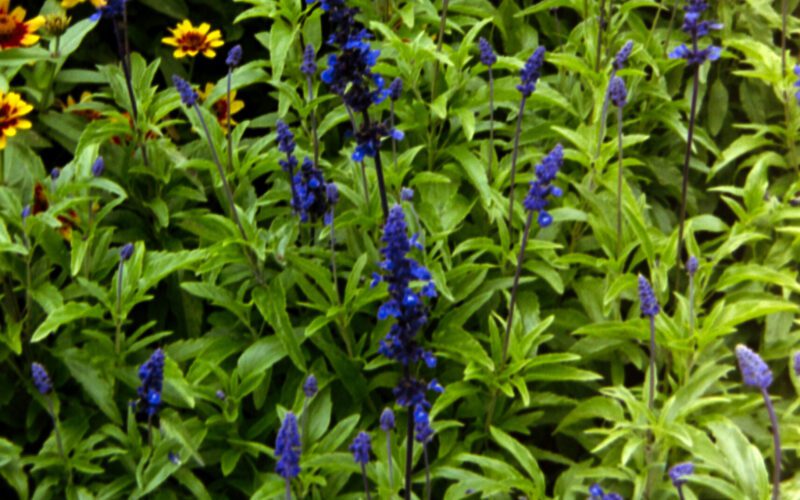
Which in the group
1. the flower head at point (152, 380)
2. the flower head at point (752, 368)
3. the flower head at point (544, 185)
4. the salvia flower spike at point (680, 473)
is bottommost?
the salvia flower spike at point (680, 473)

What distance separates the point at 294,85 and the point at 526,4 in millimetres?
1074

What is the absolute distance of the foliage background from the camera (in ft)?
9.00

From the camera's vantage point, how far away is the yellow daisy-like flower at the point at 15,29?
3.25m

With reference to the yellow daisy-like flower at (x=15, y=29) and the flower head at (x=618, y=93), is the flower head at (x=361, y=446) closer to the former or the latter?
the flower head at (x=618, y=93)

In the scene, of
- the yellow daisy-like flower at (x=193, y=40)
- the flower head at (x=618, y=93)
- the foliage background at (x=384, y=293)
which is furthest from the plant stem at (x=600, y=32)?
the yellow daisy-like flower at (x=193, y=40)

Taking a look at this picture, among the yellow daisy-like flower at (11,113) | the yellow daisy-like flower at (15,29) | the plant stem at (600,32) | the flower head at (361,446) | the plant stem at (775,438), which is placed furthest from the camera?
the plant stem at (600,32)

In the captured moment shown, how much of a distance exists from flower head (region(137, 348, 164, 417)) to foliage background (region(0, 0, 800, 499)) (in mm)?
103

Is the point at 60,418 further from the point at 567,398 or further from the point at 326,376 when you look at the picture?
the point at 567,398

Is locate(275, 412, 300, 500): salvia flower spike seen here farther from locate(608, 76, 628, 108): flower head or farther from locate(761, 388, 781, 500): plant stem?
locate(608, 76, 628, 108): flower head

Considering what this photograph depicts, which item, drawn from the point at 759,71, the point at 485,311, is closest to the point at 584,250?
the point at 485,311

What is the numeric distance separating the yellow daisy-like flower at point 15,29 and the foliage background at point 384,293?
0.18ft

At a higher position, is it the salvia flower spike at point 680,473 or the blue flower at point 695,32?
the blue flower at point 695,32

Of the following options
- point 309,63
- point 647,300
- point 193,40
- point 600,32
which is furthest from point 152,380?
point 600,32

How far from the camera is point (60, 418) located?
2973mm
